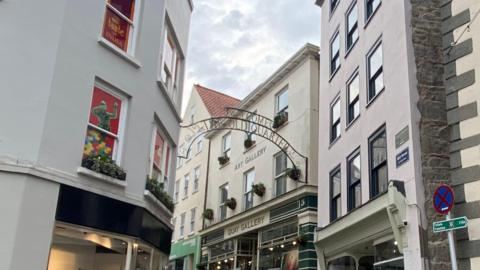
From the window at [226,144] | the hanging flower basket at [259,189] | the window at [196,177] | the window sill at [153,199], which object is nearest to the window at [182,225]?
the window at [196,177]

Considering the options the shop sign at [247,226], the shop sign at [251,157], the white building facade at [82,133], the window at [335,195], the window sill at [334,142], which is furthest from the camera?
the shop sign at [251,157]

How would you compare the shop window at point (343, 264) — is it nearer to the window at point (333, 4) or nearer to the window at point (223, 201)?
the window at point (333, 4)

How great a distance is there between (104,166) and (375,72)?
7.42m

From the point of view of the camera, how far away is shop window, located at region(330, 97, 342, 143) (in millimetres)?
18031

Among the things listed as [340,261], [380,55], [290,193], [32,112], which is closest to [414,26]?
[380,55]

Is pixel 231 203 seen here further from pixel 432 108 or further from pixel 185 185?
pixel 432 108

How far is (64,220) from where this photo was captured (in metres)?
11.3

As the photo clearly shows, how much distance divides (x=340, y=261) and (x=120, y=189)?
23.8 ft

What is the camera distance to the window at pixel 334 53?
744 inches

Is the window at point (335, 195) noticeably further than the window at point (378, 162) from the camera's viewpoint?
Yes

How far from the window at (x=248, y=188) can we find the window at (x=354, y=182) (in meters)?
10.6

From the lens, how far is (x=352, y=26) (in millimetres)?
17547

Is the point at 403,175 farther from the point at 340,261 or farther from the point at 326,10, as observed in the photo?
the point at 326,10

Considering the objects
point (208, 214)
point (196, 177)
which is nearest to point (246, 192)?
point (208, 214)
